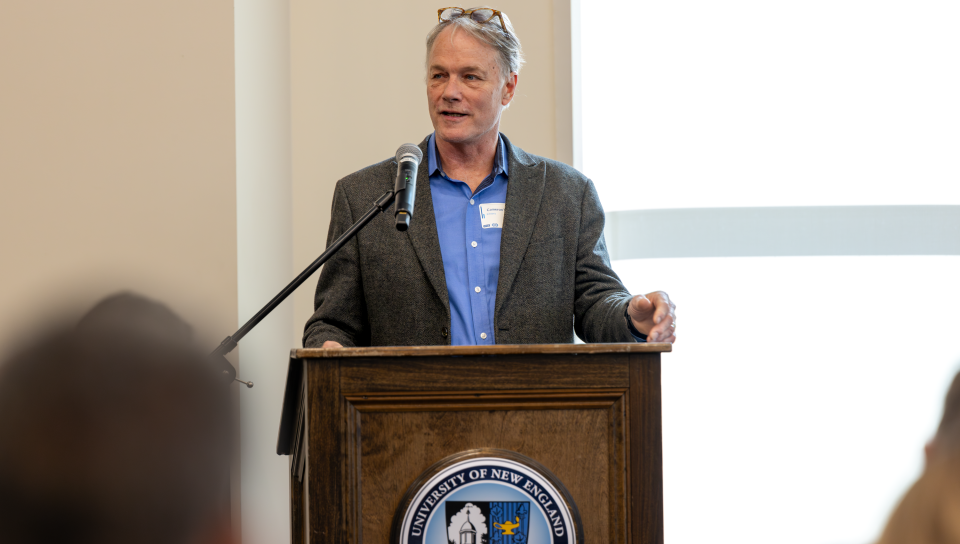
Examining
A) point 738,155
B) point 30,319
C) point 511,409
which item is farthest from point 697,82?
point 30,319

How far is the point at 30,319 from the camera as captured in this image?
0.58 meters

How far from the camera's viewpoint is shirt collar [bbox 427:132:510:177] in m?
2.19


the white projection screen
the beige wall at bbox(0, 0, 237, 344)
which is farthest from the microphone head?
the white projection screen

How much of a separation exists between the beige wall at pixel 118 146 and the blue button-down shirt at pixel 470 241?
87 centimetres

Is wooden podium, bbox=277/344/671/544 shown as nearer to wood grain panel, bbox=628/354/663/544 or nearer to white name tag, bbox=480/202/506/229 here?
wood grain panel, bbox=628/354/663/544

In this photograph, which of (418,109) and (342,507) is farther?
(418,109)

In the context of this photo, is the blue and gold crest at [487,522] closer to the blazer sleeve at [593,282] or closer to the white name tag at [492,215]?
the blazer sleeve at [593,282]

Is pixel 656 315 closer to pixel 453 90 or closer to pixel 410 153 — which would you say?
pixel 410 153

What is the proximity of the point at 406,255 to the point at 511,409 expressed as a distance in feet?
2.98

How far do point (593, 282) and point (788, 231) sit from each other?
5.16ft

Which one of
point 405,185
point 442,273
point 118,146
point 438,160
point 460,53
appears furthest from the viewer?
point 118,146

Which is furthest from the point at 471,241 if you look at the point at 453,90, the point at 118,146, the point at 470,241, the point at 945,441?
the point at 945,441

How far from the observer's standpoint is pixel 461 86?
2.11m

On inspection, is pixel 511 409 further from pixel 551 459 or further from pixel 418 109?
pixel 418 109
